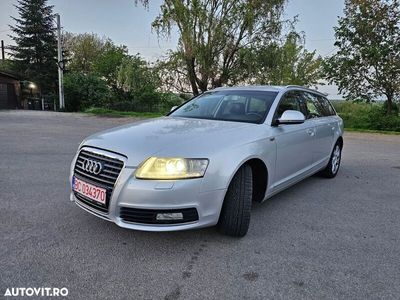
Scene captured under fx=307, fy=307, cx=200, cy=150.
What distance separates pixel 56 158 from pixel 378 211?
5730mm

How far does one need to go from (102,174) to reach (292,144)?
223 centimetres

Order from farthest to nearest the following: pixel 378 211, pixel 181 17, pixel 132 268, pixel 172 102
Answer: pixel 172 102
pixel 181 17
pixel 378 211
pixel 132 268

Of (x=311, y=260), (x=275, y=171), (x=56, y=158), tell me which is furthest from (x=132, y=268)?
(x=56, y=158)

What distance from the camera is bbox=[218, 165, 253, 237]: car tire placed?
9.18ft

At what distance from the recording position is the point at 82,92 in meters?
23.8

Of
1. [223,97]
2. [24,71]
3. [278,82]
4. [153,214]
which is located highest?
[24,71]

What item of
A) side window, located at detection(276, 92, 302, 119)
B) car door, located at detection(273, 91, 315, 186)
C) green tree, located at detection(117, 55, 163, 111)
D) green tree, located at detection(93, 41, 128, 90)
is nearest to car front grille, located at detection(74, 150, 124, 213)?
car door, located at detection(273, 91, 315, 186)

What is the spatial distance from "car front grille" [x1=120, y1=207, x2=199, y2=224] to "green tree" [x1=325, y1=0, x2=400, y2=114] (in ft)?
49.3

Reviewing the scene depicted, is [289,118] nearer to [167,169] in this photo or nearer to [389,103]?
[167,169]

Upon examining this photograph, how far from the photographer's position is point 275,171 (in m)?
3.39

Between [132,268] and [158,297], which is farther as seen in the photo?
[132,268]

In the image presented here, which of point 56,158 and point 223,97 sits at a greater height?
point 223,97

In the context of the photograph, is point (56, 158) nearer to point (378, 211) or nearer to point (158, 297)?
point (158, 297)

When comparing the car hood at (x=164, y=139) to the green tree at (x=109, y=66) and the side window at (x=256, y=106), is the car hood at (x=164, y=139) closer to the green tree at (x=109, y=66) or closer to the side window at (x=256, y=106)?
the side window at (x=256, y=106)
